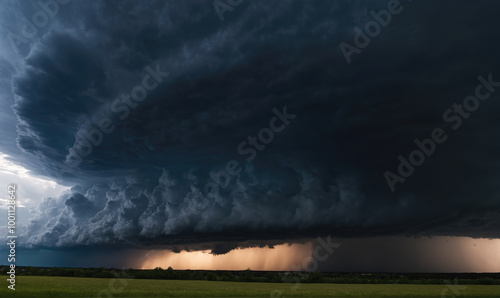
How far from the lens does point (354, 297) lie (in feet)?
160

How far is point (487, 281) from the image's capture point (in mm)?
114938

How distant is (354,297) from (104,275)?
102432 mm

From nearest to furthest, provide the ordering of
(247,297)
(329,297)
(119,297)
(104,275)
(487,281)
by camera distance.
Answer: (119,297) → (247,297) → (329,297) → (487,281) → (104,275)

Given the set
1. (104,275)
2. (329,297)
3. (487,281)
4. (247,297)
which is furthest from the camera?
(104,275)

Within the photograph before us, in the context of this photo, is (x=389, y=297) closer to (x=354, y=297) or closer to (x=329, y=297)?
(x=354, y=297)

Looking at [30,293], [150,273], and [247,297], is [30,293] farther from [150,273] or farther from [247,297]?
[150,273]

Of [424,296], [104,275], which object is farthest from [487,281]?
[104,275]

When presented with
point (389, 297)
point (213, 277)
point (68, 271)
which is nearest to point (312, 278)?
point (213, 277)

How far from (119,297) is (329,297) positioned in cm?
2805

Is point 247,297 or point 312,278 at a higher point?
point 312,278

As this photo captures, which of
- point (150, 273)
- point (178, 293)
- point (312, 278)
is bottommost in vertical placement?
point (178, 293)

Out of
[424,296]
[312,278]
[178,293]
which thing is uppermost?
[312,278]

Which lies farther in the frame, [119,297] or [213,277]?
[213,277]

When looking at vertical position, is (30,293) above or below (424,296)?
above
